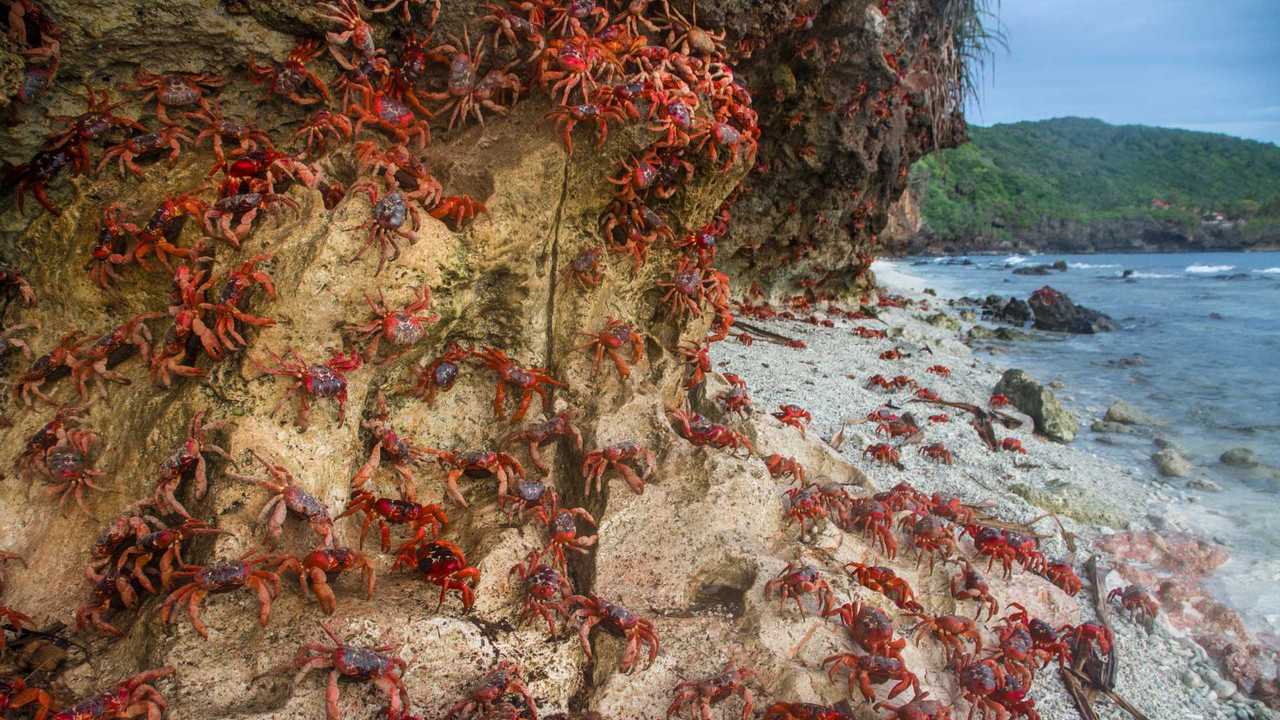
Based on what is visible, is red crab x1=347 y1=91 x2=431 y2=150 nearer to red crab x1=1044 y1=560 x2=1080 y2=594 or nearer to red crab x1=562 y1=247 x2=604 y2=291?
red crab x1=562 y1=247 x2=604 y2=291

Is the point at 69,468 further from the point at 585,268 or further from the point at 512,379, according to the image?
the point at 585,268

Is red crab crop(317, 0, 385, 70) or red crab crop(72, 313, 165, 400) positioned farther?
red crab crop(317, 0, 385, 70)

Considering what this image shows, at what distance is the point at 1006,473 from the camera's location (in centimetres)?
784

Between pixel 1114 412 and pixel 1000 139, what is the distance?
246 feet

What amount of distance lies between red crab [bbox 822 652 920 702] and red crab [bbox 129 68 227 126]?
4.56 m

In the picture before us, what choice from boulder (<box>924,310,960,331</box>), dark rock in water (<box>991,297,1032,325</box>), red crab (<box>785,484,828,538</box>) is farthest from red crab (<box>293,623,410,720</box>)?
→ dark rock in water (<box>991,297,1032,325</box>)

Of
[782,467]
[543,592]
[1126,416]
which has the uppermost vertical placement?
[782,467]

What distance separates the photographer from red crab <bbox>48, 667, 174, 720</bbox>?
2615mm

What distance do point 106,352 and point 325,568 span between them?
1761 mm

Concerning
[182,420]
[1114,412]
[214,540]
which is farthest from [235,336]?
[1114,412]

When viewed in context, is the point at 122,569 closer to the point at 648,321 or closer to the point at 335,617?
the point at 335,617

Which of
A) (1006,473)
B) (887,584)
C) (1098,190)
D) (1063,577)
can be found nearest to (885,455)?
(1006,473)

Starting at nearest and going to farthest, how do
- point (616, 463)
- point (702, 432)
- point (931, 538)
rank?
point (616, 463), point (702, 432), point (931, 538)

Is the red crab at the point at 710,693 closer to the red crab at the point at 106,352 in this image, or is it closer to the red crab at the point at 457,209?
the red crab at the point at 457,209
